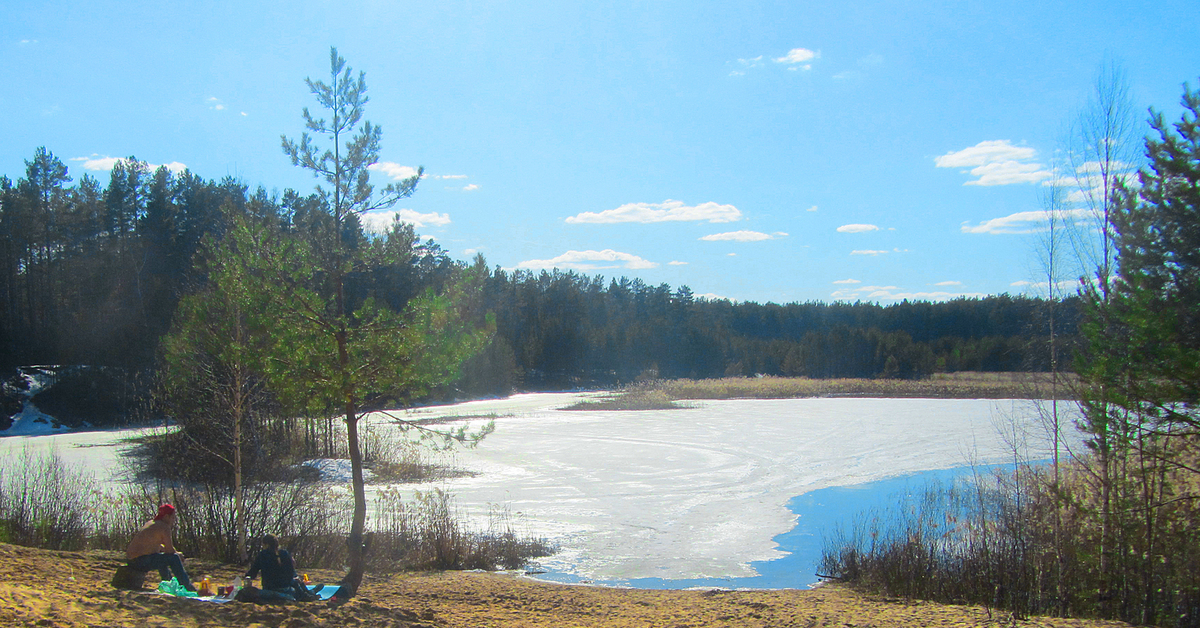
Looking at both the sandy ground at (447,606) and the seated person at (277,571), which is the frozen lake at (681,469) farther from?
the seated person at (277,571)

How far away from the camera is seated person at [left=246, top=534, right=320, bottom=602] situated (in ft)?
22.7

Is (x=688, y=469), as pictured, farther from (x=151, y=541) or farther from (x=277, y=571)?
(x=151, y=541)

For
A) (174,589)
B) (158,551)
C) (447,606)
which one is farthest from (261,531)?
(447,606)

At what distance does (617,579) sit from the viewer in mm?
10617

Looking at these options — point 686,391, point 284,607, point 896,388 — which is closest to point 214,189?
point 686,391

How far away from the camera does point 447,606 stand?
8.17m

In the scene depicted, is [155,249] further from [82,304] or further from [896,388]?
[896,388]

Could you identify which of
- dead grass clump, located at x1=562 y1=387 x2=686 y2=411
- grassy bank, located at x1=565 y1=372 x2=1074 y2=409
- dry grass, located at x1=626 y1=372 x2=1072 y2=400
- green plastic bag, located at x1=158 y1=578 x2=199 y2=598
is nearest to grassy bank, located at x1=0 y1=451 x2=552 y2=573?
green plastic bag, located at x1=158 y1=578 x2=199 y2=598

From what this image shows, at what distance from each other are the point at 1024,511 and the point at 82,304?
48.6 m

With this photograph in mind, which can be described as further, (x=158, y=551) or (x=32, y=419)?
(x=32, y=419)

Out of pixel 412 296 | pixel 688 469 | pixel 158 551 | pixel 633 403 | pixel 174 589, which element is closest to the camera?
pixel 174 589

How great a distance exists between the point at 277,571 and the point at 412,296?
1053cm

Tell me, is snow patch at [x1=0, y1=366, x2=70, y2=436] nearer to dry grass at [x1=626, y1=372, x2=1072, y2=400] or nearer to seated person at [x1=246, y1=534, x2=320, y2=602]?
dry grass at [x1=626, y1=372, x2=1072, y2=400]

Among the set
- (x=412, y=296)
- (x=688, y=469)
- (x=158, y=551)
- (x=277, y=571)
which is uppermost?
(x=412, y=296)
